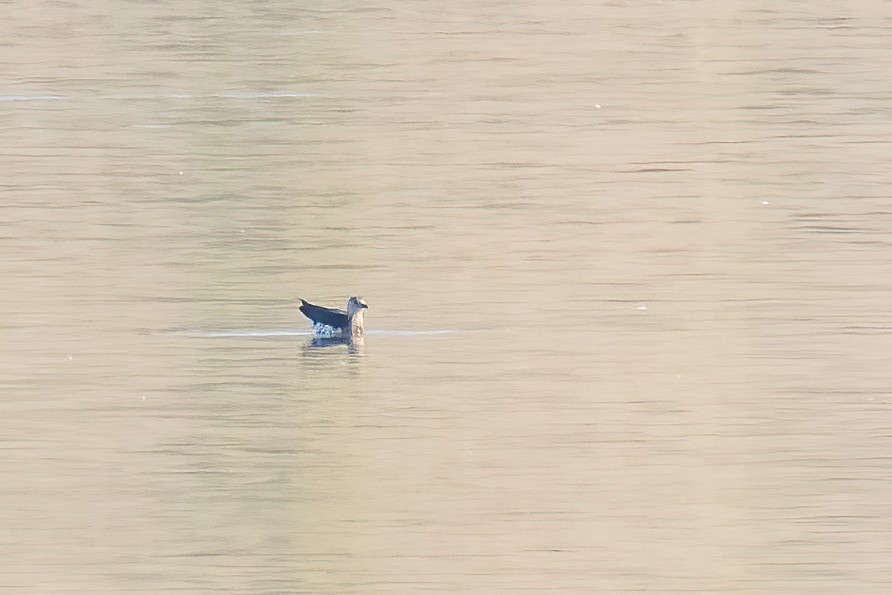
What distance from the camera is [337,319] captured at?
359cm

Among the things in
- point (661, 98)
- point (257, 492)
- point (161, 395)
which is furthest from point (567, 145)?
point (257, 492)

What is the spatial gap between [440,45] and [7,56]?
4.60 ft

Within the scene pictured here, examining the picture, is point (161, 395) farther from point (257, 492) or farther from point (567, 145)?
point (567, 145)

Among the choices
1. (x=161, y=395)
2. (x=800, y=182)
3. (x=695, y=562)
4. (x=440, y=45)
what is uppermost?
(x=440, y=45)

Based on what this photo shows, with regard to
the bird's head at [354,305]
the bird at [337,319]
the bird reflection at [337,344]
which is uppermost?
the bird's head at [354,305]

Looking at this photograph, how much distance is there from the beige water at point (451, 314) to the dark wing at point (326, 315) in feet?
0.21

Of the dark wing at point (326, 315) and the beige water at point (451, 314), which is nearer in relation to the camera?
the beige water at point (451, 314)

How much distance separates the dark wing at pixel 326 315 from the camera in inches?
141

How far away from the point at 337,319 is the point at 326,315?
26 mm

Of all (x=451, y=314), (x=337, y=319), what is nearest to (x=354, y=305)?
(x=337, y=319)

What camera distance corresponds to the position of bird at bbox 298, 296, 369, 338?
3.59m

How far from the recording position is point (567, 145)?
15.7 ft

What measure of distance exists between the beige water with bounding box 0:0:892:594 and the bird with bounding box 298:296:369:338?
0.16ft

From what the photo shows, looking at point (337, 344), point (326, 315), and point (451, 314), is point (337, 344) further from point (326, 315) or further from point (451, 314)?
point (451, 314)
